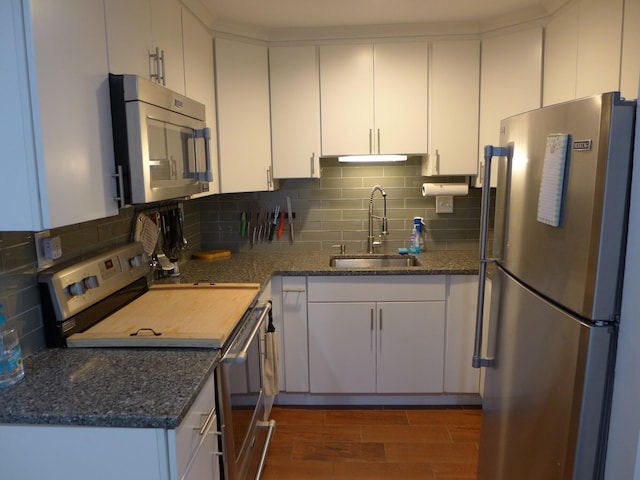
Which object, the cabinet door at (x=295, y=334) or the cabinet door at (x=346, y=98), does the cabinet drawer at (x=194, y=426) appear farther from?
the cabinet door at (x=346, y=98)

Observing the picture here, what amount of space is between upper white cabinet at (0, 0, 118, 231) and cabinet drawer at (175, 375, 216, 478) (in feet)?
1.96

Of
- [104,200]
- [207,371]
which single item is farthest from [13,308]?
[207,371]

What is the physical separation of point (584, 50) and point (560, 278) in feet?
4.52

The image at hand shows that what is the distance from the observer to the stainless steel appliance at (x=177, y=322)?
62.2 inches

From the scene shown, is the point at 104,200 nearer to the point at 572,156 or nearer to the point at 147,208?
the point at 147,208

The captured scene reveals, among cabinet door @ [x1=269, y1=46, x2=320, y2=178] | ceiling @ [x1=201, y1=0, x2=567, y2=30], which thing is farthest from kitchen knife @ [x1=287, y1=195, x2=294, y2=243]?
ceiling @ [x1=201, y1=0, x2=567, y2=30]

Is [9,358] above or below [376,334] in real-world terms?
above

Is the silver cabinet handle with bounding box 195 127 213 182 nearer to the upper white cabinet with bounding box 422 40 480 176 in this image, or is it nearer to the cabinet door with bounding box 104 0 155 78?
the cabinet door with bounding box 104 0 155 78

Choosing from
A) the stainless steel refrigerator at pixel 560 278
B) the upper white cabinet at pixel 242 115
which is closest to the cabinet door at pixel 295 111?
the upper white cabinet at pixel 242 115

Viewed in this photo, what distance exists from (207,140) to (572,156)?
1368 mm

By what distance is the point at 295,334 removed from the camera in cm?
280

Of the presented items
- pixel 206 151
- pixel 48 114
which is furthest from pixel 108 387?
pixel 206 151

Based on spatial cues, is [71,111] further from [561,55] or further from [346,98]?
[561,55]

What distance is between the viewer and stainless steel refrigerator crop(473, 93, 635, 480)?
46.4 inches
